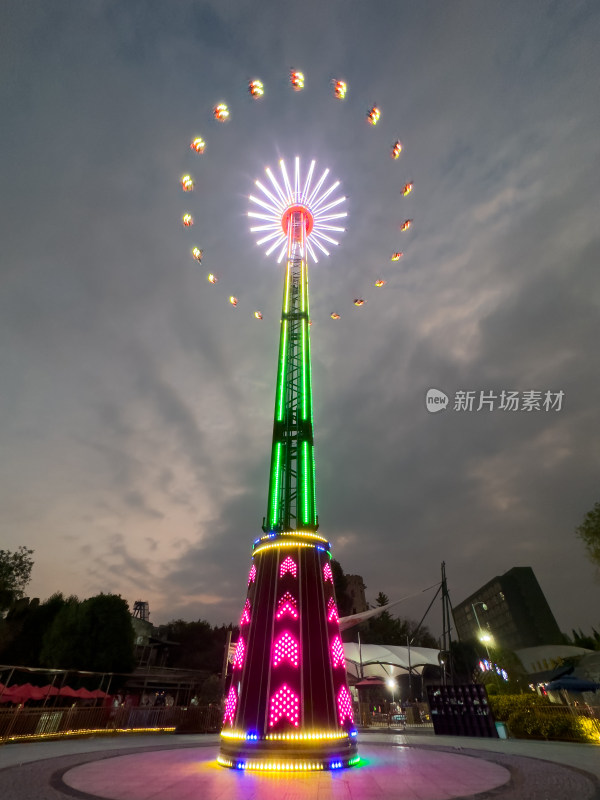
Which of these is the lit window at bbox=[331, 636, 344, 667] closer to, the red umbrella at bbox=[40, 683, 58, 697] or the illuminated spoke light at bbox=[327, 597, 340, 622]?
the illuminated spoke light at bbox=[327, 597, 340, 622]

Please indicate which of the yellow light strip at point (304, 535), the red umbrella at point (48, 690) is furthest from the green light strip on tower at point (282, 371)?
the red umbrella at point (48, 690)

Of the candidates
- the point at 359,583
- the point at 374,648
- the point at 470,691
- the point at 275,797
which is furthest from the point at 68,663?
the point at 359,583

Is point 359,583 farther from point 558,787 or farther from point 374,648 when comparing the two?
point 558,787

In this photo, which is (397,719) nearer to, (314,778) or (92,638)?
(92,638)

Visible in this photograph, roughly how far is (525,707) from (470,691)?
8.93 ft

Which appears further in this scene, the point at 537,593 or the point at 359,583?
the point at 359,583

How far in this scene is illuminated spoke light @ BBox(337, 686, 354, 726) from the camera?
41.1ft

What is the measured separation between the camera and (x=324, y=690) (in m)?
12.5

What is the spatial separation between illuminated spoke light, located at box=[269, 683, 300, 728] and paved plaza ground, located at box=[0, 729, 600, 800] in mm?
1439

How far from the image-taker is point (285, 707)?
1205 cm

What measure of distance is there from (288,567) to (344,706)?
4.47 m

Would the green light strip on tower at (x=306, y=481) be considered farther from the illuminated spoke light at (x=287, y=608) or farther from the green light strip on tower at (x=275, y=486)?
the illuminated spoke light at (x=287, y=608)

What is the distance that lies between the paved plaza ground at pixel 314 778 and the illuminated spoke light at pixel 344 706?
1.20 metres

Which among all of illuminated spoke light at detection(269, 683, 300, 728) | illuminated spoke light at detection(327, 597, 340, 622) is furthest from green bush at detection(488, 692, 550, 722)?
illuminated spoke light at detection(269, 683, 300, 728)
